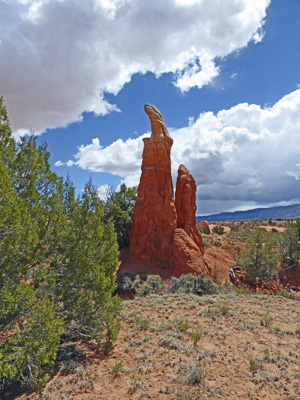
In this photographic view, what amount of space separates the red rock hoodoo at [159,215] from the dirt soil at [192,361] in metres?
10.4

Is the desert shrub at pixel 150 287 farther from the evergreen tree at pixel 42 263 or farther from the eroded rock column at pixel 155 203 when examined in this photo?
the evergreen tree at pixel 42 263

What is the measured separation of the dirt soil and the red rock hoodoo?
1043 centimetres

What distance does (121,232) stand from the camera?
86.0 feet

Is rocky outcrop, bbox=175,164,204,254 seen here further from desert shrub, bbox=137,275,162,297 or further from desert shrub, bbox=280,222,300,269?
desert shrub, bbox=280,222,300,269

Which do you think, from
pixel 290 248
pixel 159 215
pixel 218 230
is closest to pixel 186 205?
pixel 159 215

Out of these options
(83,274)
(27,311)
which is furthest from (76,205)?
(27,311)

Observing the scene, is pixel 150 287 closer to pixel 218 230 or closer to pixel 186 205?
pixel 186 205

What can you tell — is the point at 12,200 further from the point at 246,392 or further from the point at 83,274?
the point at 246,392

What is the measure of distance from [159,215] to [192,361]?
15900mm

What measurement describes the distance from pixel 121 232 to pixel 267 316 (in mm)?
17108

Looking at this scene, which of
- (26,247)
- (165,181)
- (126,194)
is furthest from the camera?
(126,194)

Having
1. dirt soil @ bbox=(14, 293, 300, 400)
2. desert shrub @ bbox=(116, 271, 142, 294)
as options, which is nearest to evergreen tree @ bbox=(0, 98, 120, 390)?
dirt soil @ bbox=(14, 293, 300, 400)

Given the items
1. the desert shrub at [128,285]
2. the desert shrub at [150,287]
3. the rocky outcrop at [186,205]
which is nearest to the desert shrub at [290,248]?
the rocky outcrop at [186,205]

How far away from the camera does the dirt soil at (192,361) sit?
21.0ft
